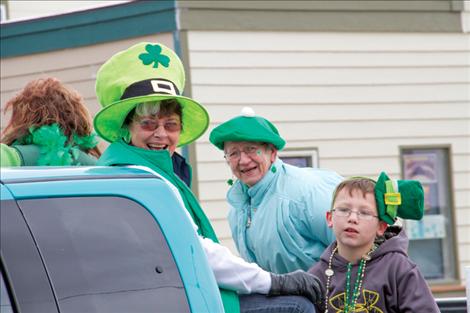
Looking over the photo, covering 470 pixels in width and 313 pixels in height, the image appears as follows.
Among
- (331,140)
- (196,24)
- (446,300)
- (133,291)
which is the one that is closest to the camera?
(133,291)

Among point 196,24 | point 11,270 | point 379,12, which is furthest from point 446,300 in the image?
point 379,12

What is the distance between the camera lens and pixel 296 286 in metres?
3.41

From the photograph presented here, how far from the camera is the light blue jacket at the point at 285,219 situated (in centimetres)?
475

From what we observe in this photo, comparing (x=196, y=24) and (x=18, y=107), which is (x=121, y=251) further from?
(x=196, y=24)

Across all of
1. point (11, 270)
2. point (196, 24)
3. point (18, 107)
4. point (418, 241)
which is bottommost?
point (418, 241)

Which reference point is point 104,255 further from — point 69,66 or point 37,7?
point 37,7

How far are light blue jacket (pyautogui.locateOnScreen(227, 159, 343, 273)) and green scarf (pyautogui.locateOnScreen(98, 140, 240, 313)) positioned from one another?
115 centimetres

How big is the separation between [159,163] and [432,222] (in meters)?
8.21

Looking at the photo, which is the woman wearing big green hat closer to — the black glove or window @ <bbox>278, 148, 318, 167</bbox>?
the black glove

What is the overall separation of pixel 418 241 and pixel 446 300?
6362mm

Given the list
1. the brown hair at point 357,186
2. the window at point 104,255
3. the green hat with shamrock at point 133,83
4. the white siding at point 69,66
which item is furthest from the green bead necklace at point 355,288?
the white siding at point 69,66

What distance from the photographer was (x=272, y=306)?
337 cm

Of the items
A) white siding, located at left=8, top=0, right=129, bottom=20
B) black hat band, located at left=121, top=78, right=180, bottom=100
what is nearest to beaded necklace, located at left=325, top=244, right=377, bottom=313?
black hat band, located at left=121, top=78, right=180, bottom=100

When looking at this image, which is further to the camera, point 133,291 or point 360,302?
point 360,302
